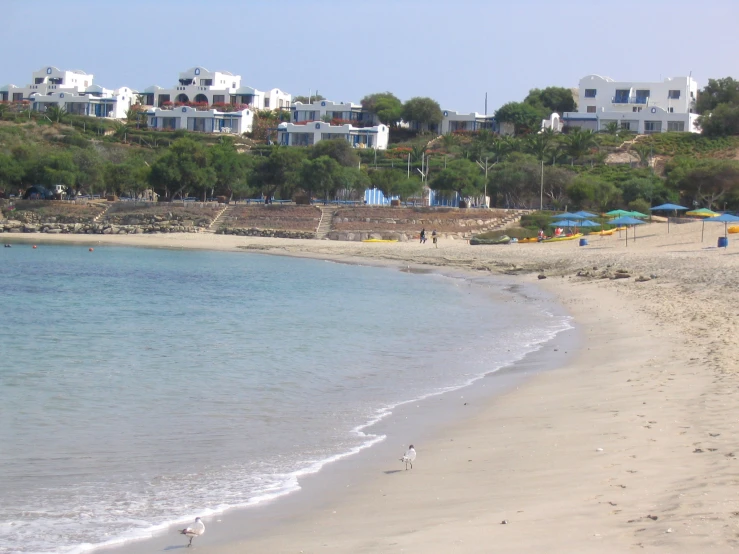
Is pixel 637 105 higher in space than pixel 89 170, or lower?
higher

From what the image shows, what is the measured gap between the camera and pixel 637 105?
110188 mm

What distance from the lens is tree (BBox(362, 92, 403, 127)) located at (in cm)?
12144

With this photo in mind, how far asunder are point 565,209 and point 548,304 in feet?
140

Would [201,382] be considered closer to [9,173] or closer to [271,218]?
[271,218]

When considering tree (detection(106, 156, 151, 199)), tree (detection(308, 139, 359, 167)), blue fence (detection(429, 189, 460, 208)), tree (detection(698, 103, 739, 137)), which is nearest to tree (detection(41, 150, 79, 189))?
tree (detection(106, 156, 151, 199))

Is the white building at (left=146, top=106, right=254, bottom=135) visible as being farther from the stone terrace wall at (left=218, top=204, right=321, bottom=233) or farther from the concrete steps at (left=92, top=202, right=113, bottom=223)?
the stone terrace wall at (left=218, top=204, right=321, bottom=233)

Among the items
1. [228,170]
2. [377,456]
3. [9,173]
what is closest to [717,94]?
[228,170]

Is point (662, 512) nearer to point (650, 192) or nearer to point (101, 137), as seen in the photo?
point (650, 192)

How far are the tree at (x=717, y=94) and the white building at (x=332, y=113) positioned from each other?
4238 centimetres

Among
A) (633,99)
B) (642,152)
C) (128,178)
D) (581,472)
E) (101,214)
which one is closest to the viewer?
(581,472)

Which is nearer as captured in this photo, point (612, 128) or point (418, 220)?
point (418, 220)

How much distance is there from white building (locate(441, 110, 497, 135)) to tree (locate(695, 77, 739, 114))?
27.1 metres

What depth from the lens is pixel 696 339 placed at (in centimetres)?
1733

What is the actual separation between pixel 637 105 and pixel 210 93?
59084mm
